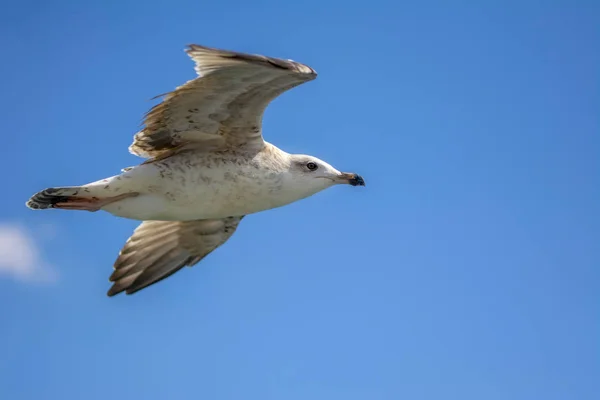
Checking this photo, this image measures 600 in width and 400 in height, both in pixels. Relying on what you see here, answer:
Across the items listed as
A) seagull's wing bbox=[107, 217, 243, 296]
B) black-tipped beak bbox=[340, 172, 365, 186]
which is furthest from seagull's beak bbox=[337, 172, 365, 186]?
seagull's wing bbox=[107, 217, 243, 296]

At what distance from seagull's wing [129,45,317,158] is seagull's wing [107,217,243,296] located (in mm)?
1990

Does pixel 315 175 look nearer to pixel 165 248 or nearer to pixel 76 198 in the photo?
pixel 165 248

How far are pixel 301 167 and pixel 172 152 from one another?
1625 millimetres

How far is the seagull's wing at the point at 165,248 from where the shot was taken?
14.0 metres

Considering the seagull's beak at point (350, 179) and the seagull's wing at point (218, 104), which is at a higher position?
the seagull's beak at point (350, 179)

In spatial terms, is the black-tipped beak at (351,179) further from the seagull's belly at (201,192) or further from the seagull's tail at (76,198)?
the seagull's tail at (76,198)

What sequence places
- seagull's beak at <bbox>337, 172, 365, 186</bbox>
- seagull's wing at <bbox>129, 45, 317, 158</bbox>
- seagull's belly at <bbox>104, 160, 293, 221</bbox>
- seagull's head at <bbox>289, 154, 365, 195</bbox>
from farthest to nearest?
1. seagull's beak at <bbox>337, 172, 365, 186</bbox>
2. seagull's head at <bbox>289, 154, 365, 195</bbox>
3. seagull's belly at <bbox>104, 160, 293, 221</bbox>
4. seagull's wing at <bbox>129, 45, 317, 158</bbox>

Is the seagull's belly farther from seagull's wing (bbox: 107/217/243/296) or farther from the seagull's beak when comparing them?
seagull's wing (bbox: 107/217/243/296)

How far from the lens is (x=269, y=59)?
10.7 meters

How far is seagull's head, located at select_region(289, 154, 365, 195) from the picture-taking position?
12.5 metres

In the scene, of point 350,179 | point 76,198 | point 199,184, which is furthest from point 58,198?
point 350,179

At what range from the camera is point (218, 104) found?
11781mm

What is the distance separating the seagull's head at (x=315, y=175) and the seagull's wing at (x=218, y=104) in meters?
0.57

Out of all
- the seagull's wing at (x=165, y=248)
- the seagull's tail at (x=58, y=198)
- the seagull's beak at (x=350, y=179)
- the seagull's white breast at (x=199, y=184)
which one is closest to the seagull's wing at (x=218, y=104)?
the seagull's white breast at (x=199, y=184)
